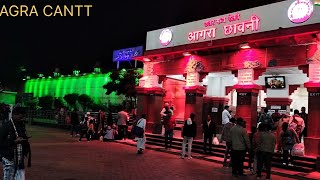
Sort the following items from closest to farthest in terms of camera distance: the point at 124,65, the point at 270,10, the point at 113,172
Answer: the point at 113,172 → the point at 270,10 → the point at 124,65

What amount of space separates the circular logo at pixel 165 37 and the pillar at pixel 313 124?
899 cm

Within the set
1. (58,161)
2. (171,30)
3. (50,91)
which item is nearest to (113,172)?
(58,161)

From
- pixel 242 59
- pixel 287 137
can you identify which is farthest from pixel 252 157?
pixel 242 59

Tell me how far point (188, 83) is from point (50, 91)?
170ft

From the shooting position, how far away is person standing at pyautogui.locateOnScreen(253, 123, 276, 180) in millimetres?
10992

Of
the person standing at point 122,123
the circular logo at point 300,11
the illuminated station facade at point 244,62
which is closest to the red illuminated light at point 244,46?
the illuminated station facade at point 244,62

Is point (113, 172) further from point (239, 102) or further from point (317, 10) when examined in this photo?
point (317, 10)

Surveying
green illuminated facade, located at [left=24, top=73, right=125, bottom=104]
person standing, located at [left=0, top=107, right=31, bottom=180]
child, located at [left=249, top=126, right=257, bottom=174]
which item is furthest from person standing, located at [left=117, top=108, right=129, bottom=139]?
green illuminated facade, located at [left=24, top=73, right=125, bottom=104]

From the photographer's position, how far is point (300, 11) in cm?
1465

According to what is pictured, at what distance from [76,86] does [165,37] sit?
39.0 meters

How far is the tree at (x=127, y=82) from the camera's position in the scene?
3149 centimetres

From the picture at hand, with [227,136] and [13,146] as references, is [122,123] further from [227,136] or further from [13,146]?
[13,146]

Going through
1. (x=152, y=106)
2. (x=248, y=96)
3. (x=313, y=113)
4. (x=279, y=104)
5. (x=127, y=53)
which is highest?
(x=127, y=53)

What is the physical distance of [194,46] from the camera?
1856 centimetres
